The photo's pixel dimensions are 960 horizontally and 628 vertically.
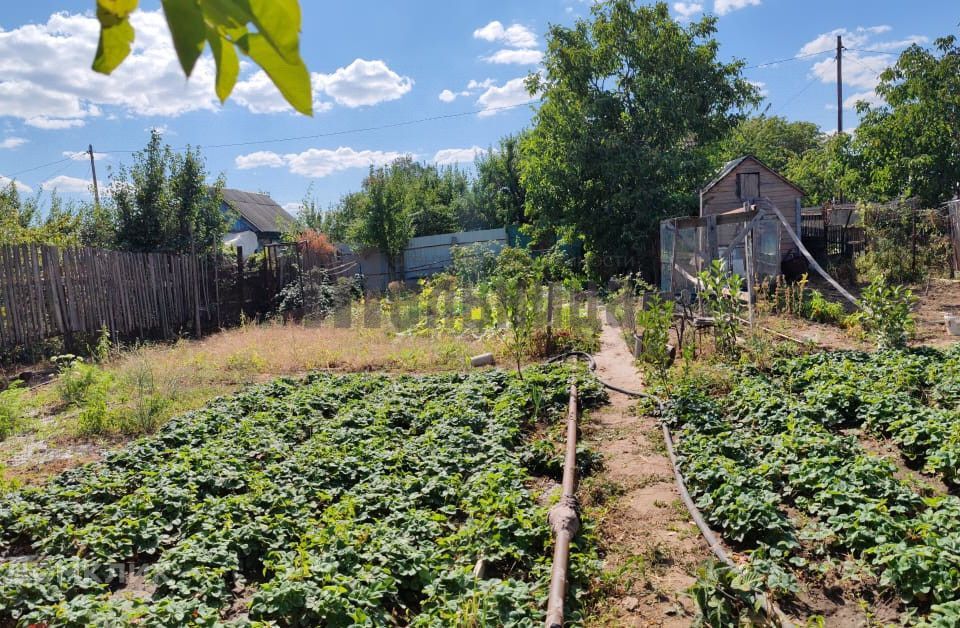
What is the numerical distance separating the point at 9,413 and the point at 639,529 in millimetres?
6456

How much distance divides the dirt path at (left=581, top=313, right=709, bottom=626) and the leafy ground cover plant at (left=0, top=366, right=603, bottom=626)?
0.26m

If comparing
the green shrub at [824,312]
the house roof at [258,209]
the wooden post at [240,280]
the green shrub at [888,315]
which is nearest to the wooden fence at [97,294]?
the wooden post at [240,280]

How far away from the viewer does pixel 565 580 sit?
3248 mm

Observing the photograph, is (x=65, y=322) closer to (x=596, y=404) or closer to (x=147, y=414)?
(x=147, y=414)

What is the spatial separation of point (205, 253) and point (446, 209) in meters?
14.3

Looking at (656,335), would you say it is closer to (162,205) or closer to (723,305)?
(723,305)

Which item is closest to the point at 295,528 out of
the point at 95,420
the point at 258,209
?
the point at 95,420

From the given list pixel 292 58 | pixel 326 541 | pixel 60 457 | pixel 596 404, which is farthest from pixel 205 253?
pixel 292 58

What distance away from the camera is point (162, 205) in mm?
14492

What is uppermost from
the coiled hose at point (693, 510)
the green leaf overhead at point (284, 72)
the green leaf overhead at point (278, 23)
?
the green leaf overhead at point (278, 23)

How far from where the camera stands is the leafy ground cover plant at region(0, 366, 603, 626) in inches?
122

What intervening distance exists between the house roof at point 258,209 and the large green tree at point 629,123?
1770 centimetres

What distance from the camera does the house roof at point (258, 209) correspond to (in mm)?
33344

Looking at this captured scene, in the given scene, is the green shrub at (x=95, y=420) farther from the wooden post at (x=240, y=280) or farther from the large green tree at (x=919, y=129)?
the large green tree at (x=919, y=129)
